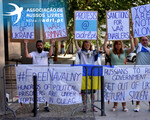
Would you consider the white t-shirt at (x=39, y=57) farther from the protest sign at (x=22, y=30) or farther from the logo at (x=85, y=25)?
the logo at (x=85, y=25)

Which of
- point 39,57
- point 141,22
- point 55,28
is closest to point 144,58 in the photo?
point 141,22

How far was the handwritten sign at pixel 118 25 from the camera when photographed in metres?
5.95

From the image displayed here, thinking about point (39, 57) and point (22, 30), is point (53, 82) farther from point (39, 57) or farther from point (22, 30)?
point (22, 30)

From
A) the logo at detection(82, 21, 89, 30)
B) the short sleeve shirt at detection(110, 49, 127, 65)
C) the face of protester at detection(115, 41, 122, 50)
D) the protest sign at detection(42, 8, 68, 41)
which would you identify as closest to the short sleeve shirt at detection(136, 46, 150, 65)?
the short sleeve shirt at detection(110, 49, 127, 65)

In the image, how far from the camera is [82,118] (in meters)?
5.18

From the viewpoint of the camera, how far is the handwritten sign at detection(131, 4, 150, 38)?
6.00 metres

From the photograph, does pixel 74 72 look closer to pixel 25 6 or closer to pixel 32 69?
pixel 32 69

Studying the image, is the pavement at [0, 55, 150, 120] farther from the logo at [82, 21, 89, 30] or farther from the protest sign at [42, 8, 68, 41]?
the logo at [82, 21, 89, 30]

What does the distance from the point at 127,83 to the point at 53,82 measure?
6.29 feet

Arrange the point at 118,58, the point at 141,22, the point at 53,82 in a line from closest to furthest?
the point at 53,82
the point at 118,58
the point at 141,22

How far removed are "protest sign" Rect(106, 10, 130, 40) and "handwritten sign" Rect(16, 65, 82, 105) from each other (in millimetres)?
1465

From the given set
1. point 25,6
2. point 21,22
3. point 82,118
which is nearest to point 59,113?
point 82,118

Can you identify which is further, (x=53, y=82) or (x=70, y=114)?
(x=70, y=114)

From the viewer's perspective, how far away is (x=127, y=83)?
5.52m
